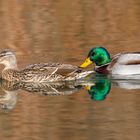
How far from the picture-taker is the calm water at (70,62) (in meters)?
10.2

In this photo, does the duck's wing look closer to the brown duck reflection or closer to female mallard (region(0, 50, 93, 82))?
female mallard (region(0, 50, 93, 82))

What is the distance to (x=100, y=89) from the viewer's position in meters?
12.6

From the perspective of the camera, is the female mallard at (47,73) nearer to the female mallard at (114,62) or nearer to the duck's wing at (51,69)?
the duck's wing at (51,69)

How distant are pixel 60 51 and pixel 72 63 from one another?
1.11 meters

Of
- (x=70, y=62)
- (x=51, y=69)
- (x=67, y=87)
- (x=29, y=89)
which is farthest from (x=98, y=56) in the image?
(x=29, y=89)

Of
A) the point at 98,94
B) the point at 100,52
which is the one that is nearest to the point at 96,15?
the point at 100,52

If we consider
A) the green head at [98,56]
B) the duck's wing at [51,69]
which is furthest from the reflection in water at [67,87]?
the green head at [98,56]

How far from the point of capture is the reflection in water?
12.2 metres

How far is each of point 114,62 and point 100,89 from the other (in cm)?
143

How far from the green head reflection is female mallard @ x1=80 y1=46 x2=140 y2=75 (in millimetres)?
429

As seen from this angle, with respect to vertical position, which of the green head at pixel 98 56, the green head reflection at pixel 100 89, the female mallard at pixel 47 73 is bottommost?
the green head reflection at pixel 100 89

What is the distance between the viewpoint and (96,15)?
19.1 metres

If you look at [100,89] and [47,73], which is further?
[47,73]

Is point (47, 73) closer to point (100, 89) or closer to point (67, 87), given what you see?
point (67, 87)
